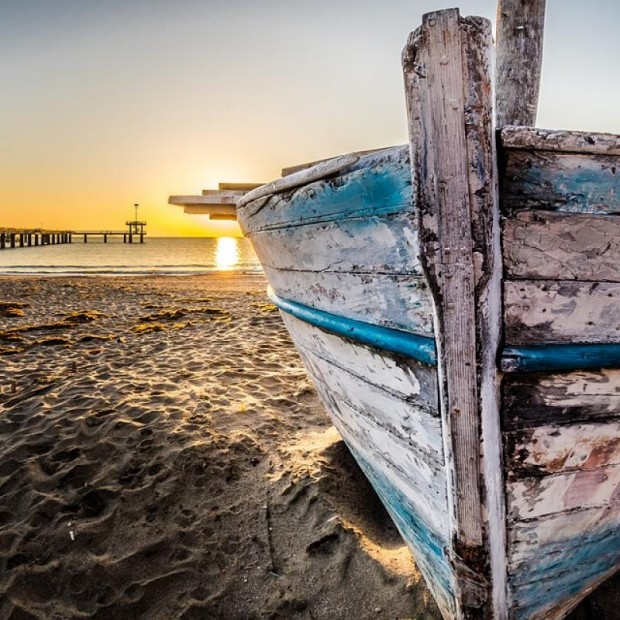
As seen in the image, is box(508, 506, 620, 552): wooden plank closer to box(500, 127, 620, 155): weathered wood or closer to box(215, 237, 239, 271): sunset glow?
box(500, 127, 620, 155): weathered wood

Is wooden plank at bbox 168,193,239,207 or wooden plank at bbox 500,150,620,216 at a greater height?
wooden plank at bbox 168,193,239,207

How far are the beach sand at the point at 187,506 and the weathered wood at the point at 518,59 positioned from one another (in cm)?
245

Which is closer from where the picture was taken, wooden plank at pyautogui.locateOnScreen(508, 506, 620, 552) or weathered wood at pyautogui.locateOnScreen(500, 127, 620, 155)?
weathered wood at pyautogui.locateOnScreen(500, 127, 620, 155)

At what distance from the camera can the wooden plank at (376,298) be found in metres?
1.30

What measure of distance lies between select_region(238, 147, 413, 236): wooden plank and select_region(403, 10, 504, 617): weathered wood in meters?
0.07

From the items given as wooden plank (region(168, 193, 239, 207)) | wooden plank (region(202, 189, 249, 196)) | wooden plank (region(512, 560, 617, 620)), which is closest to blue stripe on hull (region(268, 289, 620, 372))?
wooden plank (region(512, 560, 617, 620))

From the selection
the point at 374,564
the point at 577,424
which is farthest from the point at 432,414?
the point at 374,564

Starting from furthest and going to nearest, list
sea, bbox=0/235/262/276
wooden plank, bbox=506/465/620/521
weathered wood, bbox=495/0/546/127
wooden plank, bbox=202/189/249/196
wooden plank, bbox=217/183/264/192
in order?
sea, bbox=0/235/262/276
wooden plank, bbox=217/183/264/192
wooden plank, bbox=202/189/249/196
weathered wood, bbox=495/0/546/127
wooden plank, bbox=506/465/620/521

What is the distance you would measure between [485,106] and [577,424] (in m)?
1.00

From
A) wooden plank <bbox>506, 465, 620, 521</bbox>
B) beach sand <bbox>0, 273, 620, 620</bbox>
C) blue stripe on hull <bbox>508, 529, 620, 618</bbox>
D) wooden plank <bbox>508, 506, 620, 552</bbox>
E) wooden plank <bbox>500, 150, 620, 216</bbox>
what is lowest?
beach sand <bbox>0, 273, 620, 620</bbox>

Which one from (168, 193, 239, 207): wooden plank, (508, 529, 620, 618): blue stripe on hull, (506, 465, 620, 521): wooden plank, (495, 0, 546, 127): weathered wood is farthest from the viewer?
(168, 193, 239, 207): wooden plank

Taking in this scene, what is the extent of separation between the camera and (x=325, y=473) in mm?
3016

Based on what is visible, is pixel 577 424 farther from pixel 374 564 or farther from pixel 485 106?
pixel 374 564

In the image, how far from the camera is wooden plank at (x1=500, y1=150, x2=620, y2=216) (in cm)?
115
